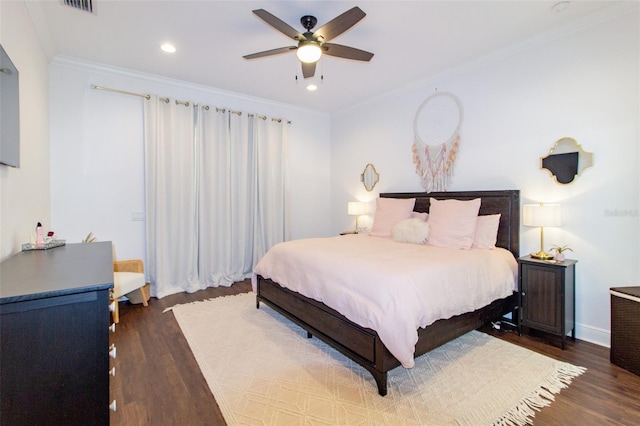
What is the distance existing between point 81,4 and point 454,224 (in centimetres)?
398

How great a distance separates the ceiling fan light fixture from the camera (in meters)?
2.39

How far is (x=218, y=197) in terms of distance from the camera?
174 inches

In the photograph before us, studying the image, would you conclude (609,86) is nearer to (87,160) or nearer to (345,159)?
(345,159)

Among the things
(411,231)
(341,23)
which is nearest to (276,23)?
(341,23)

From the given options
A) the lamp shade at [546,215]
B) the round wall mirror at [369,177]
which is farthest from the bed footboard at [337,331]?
the round wall mirror at [369,177]

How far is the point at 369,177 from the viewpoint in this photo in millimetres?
4969

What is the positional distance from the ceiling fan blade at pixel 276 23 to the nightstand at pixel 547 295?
113 inches

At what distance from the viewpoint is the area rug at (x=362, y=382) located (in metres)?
1.80

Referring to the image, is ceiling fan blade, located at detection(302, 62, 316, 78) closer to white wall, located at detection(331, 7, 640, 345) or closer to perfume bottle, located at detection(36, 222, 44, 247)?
white wall, located at detection(331, 7, 640, 345)

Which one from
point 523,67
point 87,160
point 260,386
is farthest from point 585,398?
point 87,160

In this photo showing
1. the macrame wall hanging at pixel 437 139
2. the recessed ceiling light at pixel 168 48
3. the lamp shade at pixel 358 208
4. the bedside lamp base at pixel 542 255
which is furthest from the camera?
the lamp shade at pixel 358 208

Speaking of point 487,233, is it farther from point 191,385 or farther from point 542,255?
point 191,385

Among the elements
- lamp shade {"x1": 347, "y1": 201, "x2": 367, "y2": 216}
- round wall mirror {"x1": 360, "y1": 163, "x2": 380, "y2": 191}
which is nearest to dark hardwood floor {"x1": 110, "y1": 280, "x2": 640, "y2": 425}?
lamp shade {"x1": 347, "y1": 201, "x2": 367, "y2": 216}

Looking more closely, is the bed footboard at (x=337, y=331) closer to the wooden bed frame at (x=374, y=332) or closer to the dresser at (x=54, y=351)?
the wooden bed frame at (x=374, y=332)
